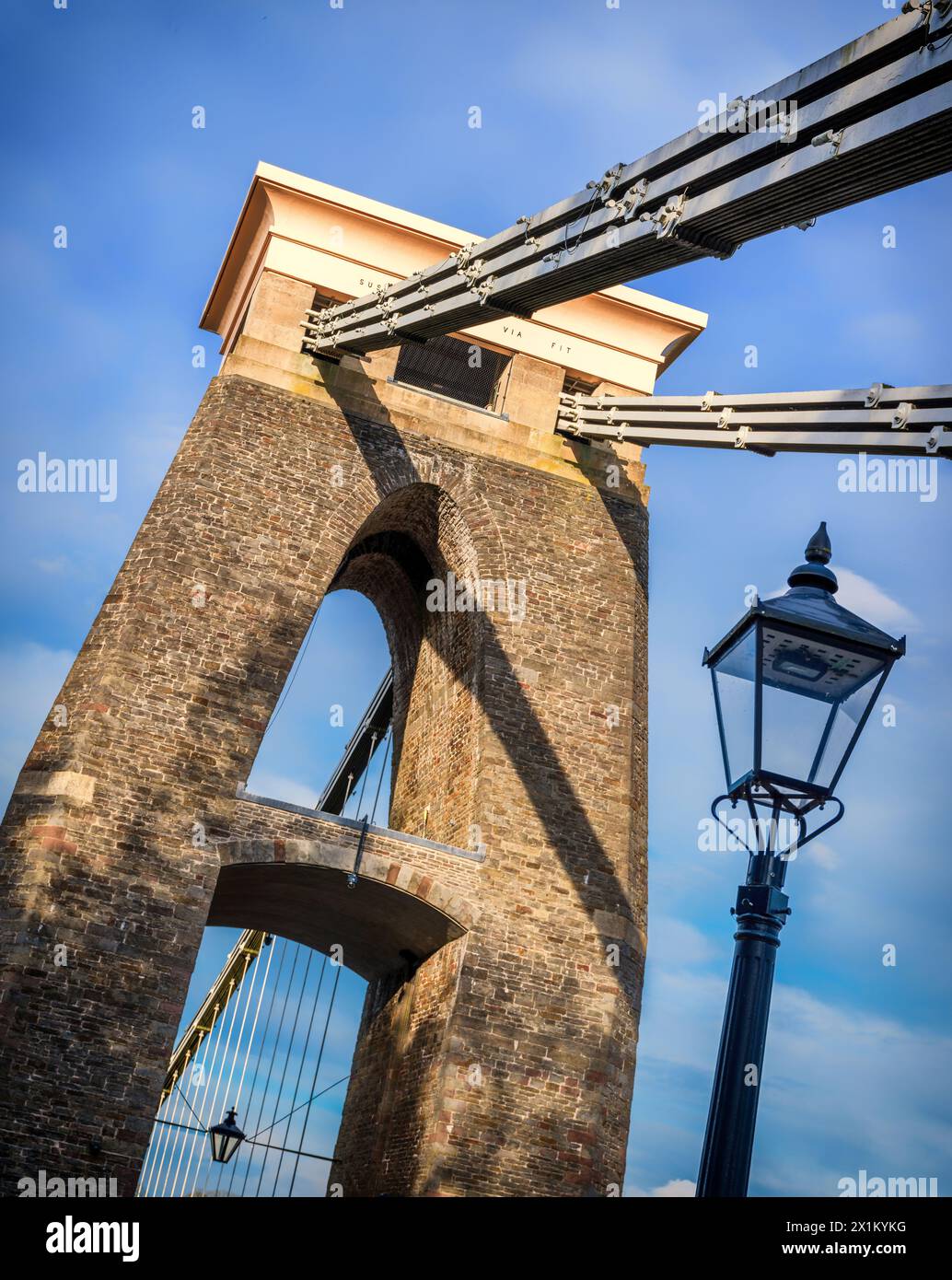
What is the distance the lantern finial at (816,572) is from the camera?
504cm

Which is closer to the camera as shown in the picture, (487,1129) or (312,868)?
(487,1129)

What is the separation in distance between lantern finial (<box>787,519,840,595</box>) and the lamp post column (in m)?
1.24

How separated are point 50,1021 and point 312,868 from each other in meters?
Answer: 2.64

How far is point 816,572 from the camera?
506 centimetres

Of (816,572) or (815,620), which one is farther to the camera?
(816,572)

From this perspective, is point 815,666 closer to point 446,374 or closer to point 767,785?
point 767,785

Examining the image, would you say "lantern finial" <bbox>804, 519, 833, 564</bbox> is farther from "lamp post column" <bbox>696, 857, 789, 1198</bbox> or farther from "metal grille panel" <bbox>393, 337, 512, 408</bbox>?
"metal grille panel" <bbox>393, 337, 512, 408</bbox>

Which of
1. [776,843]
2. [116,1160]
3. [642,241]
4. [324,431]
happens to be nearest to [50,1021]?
[116,1160]

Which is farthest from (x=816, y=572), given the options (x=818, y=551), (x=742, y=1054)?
(x=742, y=1054)

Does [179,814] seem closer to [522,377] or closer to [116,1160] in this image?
[116,1160]

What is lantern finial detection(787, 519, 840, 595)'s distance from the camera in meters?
5.04

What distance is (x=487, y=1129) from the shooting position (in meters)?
11.7

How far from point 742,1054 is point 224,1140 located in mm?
10110

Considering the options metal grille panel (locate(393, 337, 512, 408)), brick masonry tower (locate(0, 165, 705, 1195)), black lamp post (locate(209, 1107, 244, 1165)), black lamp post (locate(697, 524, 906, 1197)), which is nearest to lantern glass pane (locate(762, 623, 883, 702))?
black lamp post (locate(697, 524, 906, 1197))
